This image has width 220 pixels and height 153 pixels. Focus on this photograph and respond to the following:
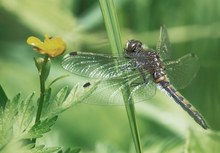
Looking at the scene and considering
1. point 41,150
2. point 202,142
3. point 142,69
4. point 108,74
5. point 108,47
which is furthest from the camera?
point 108,47

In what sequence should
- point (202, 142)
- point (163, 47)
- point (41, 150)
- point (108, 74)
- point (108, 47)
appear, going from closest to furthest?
point (41, 150)
point (202, 142)
point (108, 74)
point (163, 47)
point (108, 47)

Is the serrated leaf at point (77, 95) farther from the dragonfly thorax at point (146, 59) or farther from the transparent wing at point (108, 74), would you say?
the dragonfly thorax at point (146, 59)

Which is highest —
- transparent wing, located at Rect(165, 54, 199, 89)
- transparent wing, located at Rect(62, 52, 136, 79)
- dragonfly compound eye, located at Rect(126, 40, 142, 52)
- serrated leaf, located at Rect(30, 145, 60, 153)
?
dragonfly compound eye, located at Rect(126, 40, 142, 52)

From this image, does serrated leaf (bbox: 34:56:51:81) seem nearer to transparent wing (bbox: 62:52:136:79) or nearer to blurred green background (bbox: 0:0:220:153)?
transparent wing (bbox: 62:52:136:79)

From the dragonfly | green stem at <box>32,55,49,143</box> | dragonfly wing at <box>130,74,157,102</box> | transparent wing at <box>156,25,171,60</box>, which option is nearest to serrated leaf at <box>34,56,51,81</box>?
green stem at <box>32,55,49,143</box>

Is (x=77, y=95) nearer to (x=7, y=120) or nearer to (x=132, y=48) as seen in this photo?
(x=7, y=120)

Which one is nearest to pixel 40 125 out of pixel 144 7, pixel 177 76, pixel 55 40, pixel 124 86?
pixel 55 40

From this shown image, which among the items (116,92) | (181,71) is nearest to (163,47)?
(181,71)
